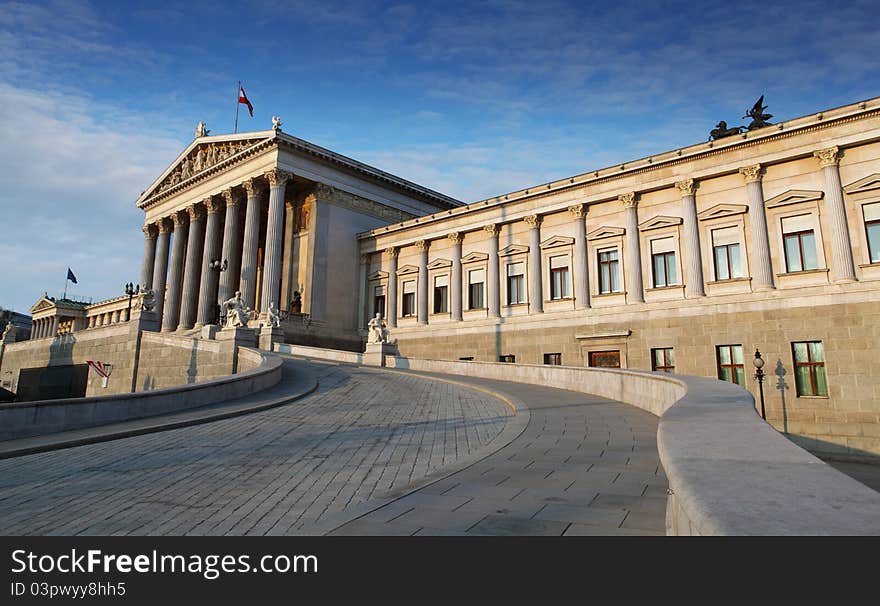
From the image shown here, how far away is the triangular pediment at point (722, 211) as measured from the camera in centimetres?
2533

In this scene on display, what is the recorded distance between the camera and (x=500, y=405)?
1425 cm

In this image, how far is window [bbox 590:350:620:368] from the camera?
28.0m

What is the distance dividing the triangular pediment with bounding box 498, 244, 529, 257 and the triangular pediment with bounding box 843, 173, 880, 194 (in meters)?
16.1

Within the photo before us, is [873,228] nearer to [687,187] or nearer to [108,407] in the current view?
[687,187]

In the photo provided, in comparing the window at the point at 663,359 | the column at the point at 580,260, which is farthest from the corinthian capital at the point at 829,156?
the column at the point at 580,260

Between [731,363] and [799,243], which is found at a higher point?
[799,243]

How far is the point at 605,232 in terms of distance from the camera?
2991 cm

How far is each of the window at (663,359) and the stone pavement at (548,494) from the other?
60.1 ft

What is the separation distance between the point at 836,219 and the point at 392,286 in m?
27.5

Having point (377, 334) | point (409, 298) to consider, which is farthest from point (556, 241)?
point (409, 298)

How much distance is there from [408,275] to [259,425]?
2926cm
